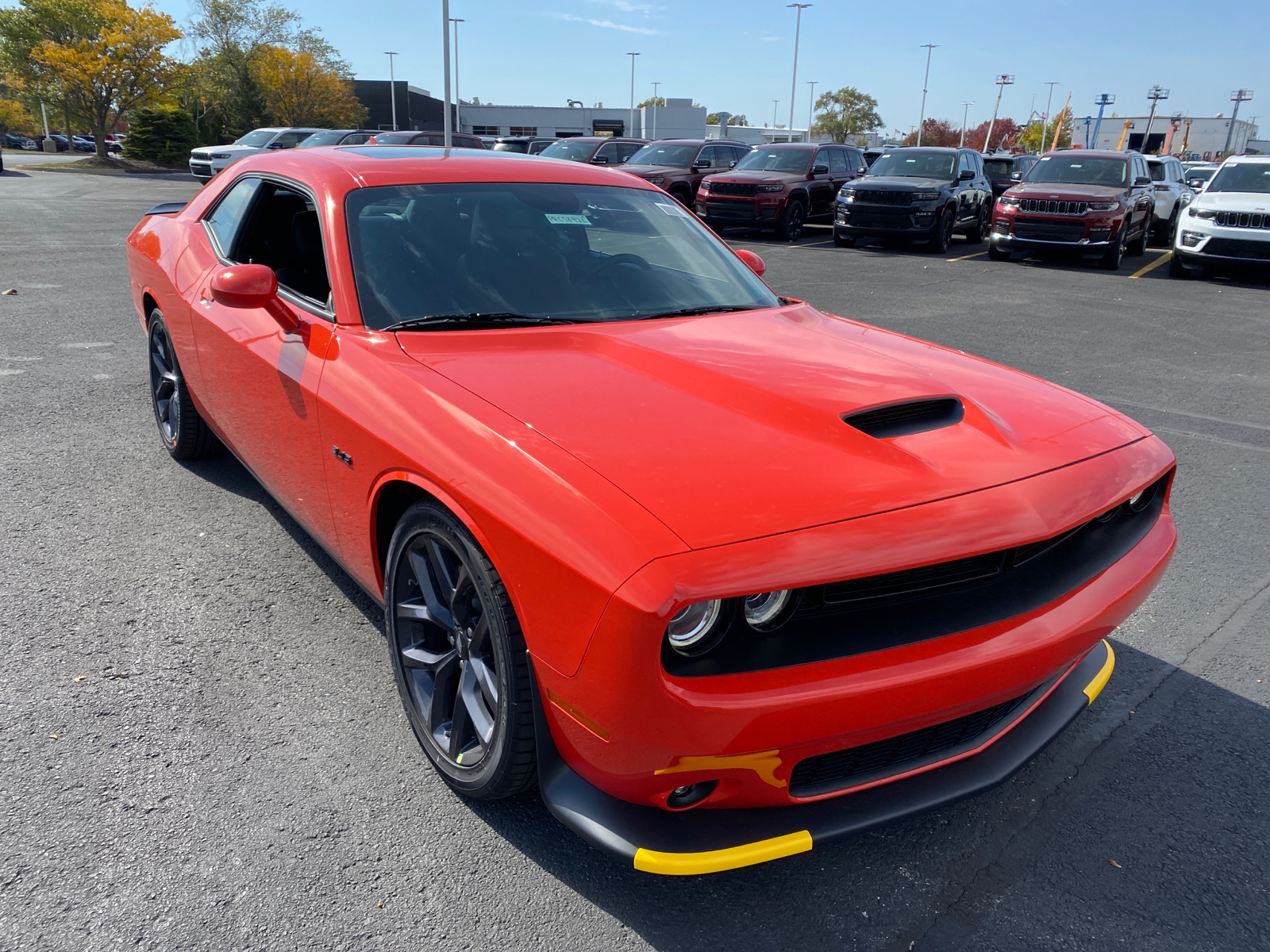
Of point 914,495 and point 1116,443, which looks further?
point 1116,443

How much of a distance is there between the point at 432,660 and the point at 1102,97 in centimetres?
9115

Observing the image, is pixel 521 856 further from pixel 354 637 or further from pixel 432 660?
pixel 354 637

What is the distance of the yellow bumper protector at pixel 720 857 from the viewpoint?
66.5 inches

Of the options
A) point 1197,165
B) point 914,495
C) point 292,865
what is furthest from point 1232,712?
point 1197,165

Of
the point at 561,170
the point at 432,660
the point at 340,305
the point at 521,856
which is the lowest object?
the point at 521,856

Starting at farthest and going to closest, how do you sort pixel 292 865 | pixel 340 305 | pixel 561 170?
pixel 561 170
pixel 340 305
pixel 292 865

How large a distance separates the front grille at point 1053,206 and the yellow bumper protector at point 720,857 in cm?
1386

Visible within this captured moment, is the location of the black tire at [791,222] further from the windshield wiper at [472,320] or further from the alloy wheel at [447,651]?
the alloy wheel at [447,651]

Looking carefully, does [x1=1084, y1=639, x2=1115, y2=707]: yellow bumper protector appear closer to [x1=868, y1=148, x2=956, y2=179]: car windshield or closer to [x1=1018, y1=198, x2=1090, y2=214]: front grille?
[x1=1018, y1=198, x2=1090, y2=214]: front grille

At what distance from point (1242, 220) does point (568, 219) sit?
12506mm

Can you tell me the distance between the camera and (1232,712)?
2715 mm

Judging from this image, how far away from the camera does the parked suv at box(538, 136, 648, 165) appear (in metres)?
19.6

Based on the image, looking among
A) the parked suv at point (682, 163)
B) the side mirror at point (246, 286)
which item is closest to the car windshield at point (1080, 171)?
the parked suv at point (682, 163)

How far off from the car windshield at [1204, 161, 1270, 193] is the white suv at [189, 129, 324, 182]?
20076mm
